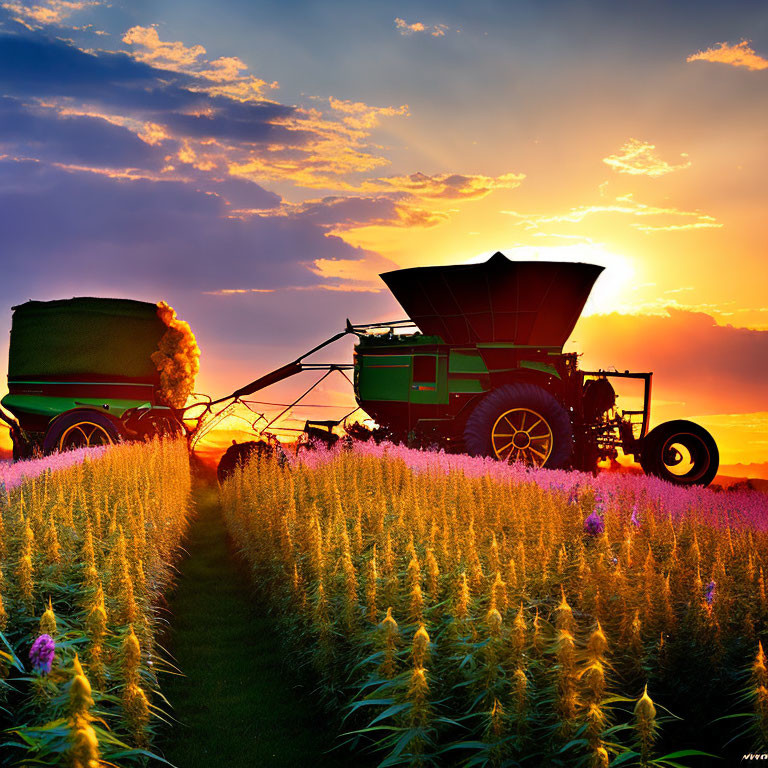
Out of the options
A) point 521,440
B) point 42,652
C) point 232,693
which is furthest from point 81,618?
point 521,440

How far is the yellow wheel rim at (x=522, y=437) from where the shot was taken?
12070 millimetres

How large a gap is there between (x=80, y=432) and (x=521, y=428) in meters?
9.31

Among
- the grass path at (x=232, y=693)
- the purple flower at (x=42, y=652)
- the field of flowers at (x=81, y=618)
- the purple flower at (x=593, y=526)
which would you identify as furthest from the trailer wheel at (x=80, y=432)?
the purple flower at (x=42, y=652)

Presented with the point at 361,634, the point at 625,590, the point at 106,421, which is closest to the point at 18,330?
the point at 106,421

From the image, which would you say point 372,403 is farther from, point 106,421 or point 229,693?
point 229,693

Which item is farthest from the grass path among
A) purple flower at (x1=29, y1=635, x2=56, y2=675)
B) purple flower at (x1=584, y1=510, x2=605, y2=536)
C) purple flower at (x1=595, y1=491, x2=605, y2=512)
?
purple flower at (x1=595, y1=491, x2=605, y2=512)

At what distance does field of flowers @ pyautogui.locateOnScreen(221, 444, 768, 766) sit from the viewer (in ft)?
12.0

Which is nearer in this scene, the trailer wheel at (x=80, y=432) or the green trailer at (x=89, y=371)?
the trailer wheel at (x=80, y=432)

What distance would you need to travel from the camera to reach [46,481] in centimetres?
902

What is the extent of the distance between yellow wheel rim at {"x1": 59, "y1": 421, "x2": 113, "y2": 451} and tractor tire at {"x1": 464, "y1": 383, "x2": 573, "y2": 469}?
316 inches

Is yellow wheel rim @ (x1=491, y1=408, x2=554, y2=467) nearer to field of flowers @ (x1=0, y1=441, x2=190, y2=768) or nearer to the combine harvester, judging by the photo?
the combine harvester

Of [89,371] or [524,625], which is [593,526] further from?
[89,371]

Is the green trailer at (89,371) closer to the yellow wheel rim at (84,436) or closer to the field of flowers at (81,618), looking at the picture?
the yellow wheel rim at (84,436)

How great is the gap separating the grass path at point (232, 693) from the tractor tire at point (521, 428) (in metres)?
4.88
